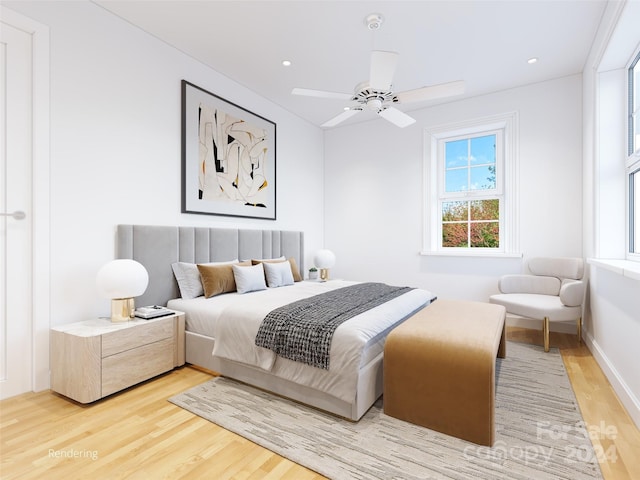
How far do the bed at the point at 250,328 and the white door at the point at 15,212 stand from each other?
2.02ft

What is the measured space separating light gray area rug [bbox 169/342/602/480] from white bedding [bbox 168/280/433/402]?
0.20 meters

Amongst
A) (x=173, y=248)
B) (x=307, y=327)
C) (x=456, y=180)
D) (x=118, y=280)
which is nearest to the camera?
(x=307, y=327)

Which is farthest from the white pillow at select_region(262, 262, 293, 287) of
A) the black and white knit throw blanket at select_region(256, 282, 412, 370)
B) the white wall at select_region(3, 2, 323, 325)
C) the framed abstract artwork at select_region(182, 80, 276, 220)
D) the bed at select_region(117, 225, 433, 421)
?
the black and white knit throw blanket at select_region(256, 282, 412, 370)

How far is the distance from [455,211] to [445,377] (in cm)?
315

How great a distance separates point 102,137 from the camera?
2.60 meters

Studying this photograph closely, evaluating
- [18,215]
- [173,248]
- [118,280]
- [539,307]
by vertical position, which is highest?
[18,215]

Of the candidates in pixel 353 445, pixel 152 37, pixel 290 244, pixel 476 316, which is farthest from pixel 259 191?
pixel 353 445

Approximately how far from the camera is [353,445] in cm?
169

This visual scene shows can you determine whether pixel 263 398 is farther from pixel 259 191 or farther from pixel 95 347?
pixel 259 191

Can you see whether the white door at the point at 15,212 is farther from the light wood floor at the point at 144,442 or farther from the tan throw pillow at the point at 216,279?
the tan throw pillow at the point at 216,279

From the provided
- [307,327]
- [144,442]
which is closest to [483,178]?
[307,327]

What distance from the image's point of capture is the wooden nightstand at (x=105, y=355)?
2066mm

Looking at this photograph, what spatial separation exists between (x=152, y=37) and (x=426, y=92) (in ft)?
8.05

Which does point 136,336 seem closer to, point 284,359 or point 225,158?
point 284,359
